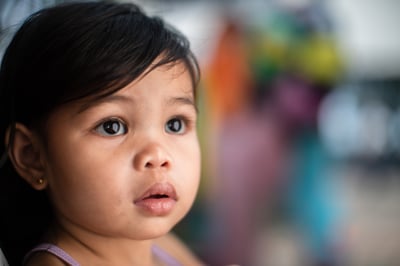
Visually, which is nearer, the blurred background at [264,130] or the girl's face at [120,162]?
the girl's face at [120,162]

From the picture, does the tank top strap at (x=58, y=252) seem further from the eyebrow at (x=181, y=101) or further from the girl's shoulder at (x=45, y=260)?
the eyebrow at (x=181, y=101)

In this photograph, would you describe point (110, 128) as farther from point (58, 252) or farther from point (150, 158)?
point (58, 252)

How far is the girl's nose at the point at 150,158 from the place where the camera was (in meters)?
0.88

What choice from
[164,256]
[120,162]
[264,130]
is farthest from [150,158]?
[264,130]

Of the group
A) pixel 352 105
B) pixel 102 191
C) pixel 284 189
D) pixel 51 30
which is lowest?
pixel 352 105

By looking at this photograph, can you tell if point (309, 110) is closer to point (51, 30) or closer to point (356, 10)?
point (51, 30)

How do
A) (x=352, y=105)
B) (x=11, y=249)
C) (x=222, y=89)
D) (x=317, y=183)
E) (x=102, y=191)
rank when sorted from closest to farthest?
(x=102, y=191) < (x=11, y=249) < (x=222, y=89) < (x=317, y=183) < (x=352, y=105)

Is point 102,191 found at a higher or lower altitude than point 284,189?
higher

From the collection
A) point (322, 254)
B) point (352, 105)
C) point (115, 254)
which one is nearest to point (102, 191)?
point (115, 254)

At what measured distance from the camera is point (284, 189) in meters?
3.13

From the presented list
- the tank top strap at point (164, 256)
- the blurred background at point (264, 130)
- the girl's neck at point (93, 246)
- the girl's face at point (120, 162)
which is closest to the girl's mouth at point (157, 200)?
the girl's face at point (120, 162)

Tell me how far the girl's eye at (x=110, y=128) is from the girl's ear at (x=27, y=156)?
0.12m

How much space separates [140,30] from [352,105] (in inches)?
202

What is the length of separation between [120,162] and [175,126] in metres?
0.12
